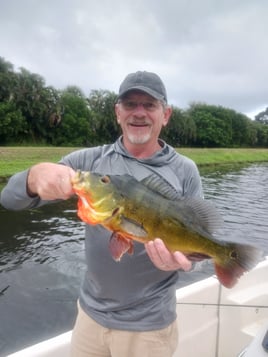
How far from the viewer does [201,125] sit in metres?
93.8

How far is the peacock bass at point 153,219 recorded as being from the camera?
2549mm

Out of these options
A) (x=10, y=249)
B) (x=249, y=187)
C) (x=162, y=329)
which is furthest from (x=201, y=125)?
(x=162, y=329)

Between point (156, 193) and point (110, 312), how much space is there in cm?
106

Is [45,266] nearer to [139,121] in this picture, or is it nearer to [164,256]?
[139,121]

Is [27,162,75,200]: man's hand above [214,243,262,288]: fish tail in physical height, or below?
above

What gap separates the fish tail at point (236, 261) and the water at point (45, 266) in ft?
1.02

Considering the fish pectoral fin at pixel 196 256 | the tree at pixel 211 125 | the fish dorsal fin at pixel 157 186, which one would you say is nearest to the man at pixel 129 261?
the fish pectoral fin at pixel 196 256

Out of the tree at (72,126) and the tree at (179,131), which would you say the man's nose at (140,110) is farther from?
the tree at (179,131)

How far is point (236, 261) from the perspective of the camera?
2.71 metres

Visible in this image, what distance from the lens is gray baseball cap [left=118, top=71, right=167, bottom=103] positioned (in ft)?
10.7

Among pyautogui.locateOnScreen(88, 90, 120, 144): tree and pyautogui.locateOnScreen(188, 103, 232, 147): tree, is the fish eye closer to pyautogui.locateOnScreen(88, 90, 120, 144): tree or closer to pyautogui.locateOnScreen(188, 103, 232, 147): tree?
pyautogui.locateOnScreen(88, 90, 120, 144): tree

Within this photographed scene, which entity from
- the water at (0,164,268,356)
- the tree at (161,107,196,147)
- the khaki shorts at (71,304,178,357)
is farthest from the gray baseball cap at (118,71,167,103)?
the tree at (161,107,196,147)

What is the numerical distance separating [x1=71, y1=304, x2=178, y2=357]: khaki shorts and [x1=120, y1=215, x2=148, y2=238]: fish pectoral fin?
36.5 inches

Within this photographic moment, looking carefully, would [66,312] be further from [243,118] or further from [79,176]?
[243,118]
